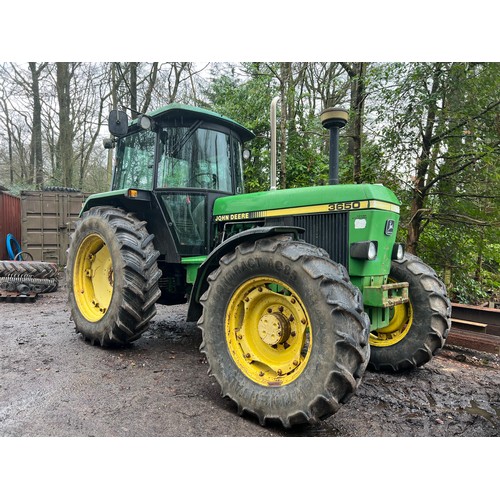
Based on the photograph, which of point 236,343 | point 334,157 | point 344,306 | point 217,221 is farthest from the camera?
point 217,221

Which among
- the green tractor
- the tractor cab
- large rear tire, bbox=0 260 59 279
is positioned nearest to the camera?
the green tractor

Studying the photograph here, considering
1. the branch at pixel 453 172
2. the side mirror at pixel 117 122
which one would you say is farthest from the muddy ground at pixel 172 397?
the branch at pixel 453 172

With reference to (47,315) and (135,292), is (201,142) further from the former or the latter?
(47,315)

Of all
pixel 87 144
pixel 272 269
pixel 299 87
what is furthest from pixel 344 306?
pixel 87 144

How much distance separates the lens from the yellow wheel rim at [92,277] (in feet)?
13.5

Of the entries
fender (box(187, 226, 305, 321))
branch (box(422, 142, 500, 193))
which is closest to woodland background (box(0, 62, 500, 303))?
branch (box(422, 142, 500, 193))

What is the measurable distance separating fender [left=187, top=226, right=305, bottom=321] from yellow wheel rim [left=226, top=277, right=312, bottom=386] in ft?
1.10

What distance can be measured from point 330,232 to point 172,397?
5.76 ft

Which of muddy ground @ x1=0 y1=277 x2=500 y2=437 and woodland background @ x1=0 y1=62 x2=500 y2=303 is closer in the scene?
muddy ground @ x1=0 y1=277 x2=500 y2=437

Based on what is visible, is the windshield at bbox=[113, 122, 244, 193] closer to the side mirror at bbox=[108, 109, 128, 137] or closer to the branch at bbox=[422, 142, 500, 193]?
the side mirror at bbox=[108, 109, 128, 137]

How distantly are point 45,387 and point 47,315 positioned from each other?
3081 millimetres

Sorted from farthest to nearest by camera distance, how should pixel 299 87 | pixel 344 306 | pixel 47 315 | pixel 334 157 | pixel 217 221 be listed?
pixel 299 87 < pixel 47 315 < pixel 217 221 < pixel 334 157 < pixel 344 306

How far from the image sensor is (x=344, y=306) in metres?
2.16

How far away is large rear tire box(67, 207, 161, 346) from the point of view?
3459 mm
